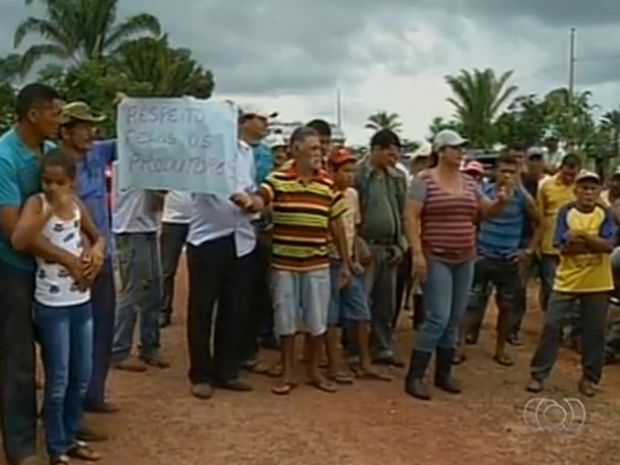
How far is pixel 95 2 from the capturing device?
40531mm

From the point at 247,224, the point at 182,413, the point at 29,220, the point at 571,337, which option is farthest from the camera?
the point at 571,337

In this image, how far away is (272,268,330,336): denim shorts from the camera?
7.05 metres

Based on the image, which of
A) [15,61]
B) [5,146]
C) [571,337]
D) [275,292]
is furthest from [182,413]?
[15,61]

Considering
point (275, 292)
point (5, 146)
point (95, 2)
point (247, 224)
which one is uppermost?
point (95, 2)

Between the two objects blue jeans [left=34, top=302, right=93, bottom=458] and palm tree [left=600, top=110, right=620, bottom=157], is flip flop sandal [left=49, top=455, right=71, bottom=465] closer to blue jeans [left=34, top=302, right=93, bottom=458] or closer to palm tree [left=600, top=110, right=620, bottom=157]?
blue jeans [left=34, top=302, right=93, bottom=458]

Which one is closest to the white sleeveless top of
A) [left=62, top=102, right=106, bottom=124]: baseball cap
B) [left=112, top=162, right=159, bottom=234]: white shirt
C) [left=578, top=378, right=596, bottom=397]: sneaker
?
[left=62, top=102, right=106, bottom=124]: baseball cap

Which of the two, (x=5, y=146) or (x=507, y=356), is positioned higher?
(x=5, y=146)

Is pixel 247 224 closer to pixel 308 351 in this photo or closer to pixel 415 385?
pixel 308 351

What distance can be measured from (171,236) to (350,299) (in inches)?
77.9

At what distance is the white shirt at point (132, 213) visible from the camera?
752 cm

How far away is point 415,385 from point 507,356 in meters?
1.62

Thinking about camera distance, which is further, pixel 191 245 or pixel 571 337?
pixel 571 337

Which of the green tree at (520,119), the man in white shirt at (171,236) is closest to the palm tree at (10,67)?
→ the green tree at (520,119)

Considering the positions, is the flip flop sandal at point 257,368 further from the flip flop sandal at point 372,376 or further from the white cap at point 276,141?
the white cap at point 276,141
